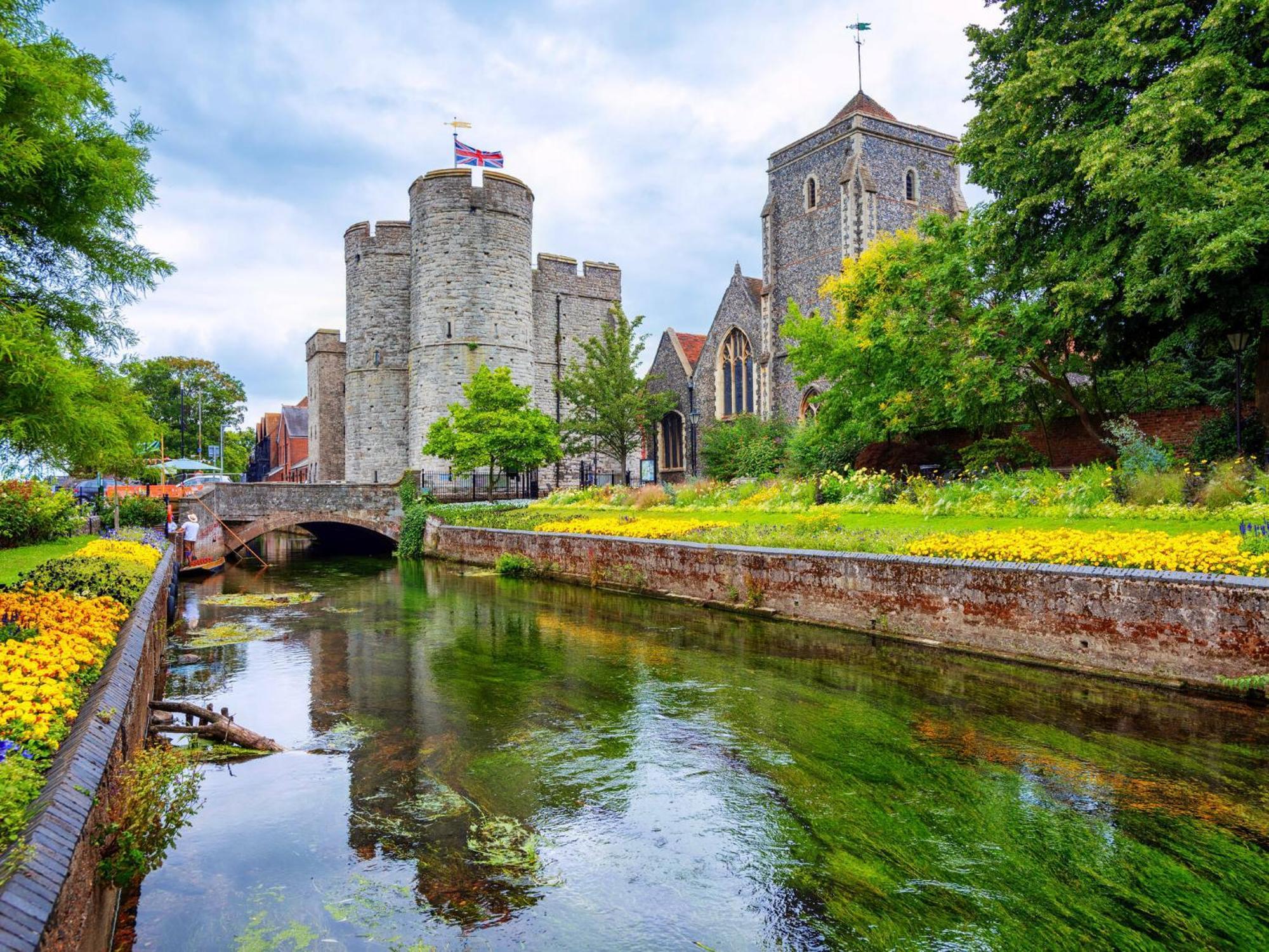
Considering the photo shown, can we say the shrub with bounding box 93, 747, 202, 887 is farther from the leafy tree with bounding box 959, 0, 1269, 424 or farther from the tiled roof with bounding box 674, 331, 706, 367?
the tiled roof with bounding box 674, 331, 706, 367

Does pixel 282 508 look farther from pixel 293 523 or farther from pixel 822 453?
pixel 822 453

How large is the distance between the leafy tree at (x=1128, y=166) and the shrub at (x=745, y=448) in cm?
1432

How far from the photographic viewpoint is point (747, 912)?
166 inches

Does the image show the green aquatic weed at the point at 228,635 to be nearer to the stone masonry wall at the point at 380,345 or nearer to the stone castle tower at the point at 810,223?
the stone castle tower at the point at 810,223

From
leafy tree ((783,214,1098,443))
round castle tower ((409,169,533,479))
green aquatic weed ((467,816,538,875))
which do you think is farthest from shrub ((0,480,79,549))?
leafy tree ((783,214,1098,443))

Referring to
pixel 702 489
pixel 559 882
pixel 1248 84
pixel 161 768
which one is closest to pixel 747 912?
pixel 559 882

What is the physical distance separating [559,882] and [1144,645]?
21.1 feet

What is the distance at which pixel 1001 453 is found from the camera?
19.2 metres

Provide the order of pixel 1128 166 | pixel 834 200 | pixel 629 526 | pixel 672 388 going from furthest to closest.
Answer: pixel 672 388 < pixel 834 200 < pixel 629 526 < pixel 1128 166

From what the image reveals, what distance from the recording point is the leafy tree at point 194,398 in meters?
58.4

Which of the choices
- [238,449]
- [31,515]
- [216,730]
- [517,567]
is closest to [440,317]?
[517,567]

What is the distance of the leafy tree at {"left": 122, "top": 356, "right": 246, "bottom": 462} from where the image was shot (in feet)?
192

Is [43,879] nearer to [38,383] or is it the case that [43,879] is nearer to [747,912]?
[747,912]

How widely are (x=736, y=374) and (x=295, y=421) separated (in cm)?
4207
